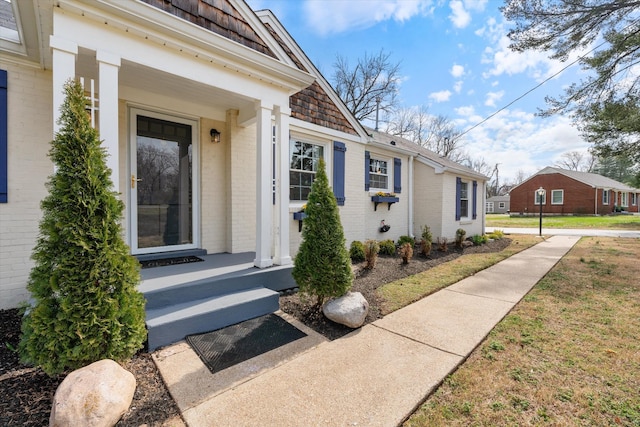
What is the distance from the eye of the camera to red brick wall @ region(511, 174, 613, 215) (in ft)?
87.3

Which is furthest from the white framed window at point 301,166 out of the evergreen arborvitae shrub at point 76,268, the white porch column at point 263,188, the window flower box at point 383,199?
the evergreen arborvitae shrub at point 76,268

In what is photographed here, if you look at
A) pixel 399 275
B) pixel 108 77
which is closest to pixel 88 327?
pixel 108 77

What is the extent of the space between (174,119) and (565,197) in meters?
35.7

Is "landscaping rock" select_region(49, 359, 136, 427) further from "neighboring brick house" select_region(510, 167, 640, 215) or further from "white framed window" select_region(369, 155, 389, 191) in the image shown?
"neighboring brick house" select_region(510, 167, 640, 215)

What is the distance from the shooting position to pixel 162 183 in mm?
4637

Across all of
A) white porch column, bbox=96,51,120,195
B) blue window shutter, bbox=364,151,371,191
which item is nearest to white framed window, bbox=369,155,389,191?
blue window shutter, bbox=364,151,371,191

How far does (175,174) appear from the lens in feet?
15.6

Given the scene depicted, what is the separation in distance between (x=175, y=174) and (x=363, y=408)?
14.7 feet

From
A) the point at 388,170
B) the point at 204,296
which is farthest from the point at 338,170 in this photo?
the point at 204,296

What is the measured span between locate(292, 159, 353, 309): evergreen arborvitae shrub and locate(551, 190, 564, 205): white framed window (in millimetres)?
34289

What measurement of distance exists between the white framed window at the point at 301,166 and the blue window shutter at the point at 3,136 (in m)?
4.08

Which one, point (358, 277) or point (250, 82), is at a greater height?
point (250, 82)

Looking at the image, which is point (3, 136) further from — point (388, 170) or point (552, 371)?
point (388, 170)

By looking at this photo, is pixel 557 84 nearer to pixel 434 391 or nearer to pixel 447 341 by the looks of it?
pixel 447 341
